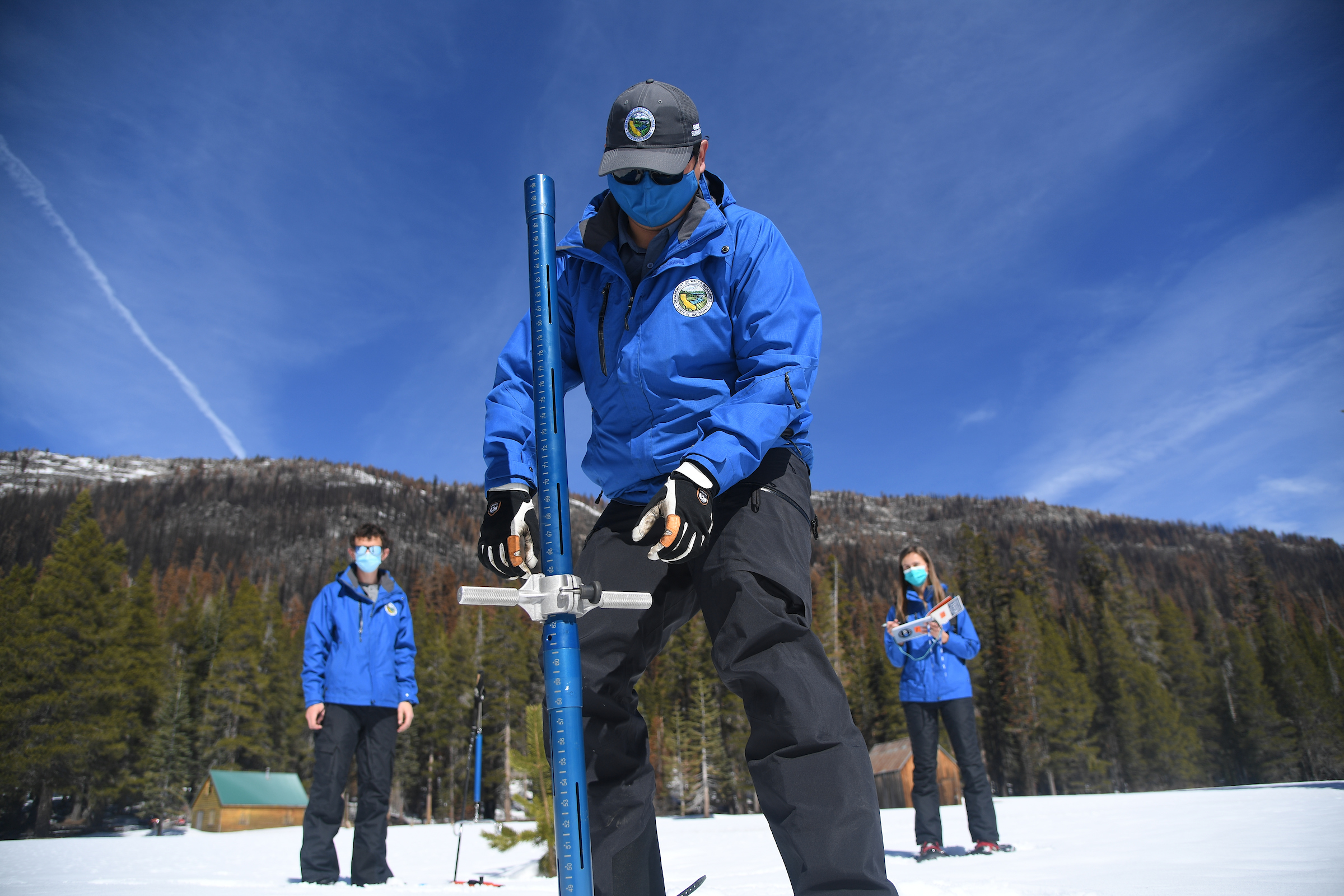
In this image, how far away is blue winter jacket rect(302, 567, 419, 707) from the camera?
6.25 meters

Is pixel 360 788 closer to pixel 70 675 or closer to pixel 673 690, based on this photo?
pixel 70 675

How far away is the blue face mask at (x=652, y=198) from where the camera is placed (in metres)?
2.35

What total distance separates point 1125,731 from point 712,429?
61.6 m

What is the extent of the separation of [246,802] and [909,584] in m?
31.2

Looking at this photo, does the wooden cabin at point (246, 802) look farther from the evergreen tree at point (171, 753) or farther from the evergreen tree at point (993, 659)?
the evergreen tree at point (993, 659)

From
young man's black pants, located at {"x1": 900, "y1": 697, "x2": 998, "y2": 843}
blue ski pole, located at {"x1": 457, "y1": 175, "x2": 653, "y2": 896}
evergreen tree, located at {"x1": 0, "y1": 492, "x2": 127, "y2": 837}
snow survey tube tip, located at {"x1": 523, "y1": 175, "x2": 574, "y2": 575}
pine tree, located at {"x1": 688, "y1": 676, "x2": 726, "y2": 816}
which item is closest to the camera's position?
blue ski pole, located at {"x1": 457, "y1": 175, "x2": 653, "y2": 896}

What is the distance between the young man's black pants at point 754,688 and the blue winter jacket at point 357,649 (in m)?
4.33

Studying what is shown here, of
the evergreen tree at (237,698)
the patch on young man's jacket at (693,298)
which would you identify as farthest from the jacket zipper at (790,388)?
the evergreen tree at (237,698)

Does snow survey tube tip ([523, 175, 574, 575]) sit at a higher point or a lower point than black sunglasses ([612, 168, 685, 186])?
lower

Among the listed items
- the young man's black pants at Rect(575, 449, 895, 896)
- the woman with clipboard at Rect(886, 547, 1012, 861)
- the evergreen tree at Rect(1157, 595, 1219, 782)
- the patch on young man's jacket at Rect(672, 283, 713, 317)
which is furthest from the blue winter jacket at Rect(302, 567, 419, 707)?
the evergreen tree at Rect(1157, 595, 1219, 782)

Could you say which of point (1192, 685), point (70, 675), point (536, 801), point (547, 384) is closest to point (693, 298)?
point (547, 384)

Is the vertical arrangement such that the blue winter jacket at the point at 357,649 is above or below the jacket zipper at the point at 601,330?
below

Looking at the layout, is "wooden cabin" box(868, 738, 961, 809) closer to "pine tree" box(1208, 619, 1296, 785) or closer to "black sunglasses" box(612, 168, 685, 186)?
"pine tree" box(1208, 619, 1296, 785)

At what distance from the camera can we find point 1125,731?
5069cm
